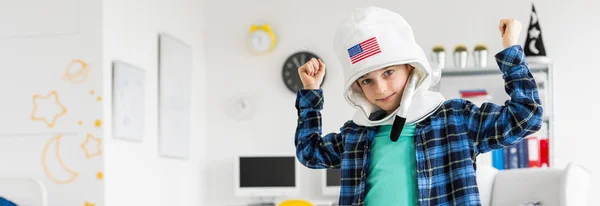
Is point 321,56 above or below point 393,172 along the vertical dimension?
above

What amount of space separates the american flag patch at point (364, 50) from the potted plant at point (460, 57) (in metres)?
3.18

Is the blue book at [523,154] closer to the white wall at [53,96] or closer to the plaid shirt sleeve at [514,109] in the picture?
the white wall at [53,96]

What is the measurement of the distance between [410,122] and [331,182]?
11.1 ft

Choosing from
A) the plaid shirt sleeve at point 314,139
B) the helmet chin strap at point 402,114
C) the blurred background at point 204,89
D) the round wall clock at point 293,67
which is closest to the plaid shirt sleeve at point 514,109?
the helmet chin strap at point 402,114

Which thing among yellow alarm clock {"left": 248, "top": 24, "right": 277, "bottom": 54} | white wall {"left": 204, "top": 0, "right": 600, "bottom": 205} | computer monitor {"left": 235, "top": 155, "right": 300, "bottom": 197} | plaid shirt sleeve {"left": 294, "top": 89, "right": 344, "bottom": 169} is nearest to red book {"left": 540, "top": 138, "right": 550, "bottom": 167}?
white wall {"left": 204, "top": 0, "right": 600, "bottom": 205}

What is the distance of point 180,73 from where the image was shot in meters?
5.00

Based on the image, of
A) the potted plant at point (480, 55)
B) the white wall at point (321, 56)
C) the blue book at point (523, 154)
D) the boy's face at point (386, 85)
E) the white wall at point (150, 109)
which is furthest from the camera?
the white wall at point (321, 56)

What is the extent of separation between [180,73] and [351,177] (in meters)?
3.44

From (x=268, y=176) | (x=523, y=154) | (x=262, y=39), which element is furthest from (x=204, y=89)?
(x=523, y=154)

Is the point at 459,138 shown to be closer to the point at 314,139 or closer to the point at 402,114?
the point at 402,114

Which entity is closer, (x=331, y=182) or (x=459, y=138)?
(x=459, y=138)

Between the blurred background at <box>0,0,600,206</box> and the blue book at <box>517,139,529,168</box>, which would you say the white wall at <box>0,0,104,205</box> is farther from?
the blue book at <box>517,139,529,168</box>

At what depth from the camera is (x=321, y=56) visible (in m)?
5.23

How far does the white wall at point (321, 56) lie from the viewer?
4.88m
